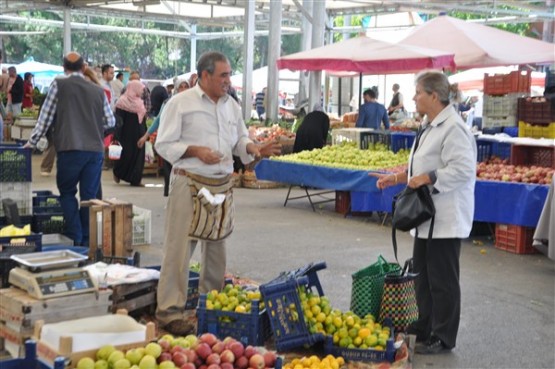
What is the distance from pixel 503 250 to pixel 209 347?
6.40 m

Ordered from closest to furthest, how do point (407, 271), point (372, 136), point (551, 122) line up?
point (407, 271) < point (551, 122) < point (372, 136)

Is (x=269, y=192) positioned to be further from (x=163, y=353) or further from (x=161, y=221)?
(x=163, y=353)

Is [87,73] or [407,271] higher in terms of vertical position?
[87,73]

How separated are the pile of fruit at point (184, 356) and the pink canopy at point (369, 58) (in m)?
9.66

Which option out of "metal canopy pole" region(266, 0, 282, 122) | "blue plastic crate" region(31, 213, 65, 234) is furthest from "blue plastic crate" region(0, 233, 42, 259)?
"metal canopy pole" region(266, 0, 282, 122)

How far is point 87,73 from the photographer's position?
8.74m

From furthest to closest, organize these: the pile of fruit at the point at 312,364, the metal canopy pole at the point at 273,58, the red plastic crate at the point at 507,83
Result: the metal canopy pole at the point at 273,58 < the red plastic crate at the point at 507,83 < the pile of fruit at the point at 312,364

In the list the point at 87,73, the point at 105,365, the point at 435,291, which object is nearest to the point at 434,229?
the point at 435,291

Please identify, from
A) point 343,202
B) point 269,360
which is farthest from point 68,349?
point 343,202

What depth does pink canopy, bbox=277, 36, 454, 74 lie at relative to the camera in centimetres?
1345

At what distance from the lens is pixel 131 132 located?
14.6 meters

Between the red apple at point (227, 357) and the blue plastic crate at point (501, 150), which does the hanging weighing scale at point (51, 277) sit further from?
the blue plastic crate at point (501, 150)

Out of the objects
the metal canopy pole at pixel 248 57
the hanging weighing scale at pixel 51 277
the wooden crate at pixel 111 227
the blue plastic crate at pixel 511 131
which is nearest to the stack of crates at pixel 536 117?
the blue plastic crate at pixel 511 131

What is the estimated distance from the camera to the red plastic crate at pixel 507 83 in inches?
481
